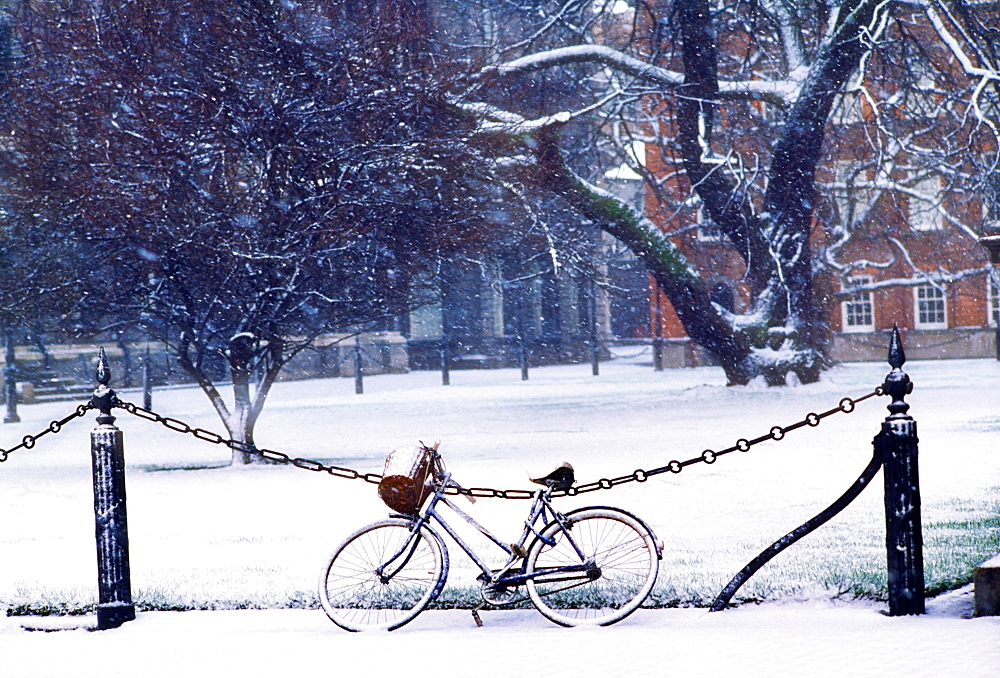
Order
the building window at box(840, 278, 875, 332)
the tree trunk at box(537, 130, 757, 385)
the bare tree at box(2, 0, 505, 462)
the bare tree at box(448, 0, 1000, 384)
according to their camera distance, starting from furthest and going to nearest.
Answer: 1. the building window at box(840, 278, 875, 332)
2. the tree trunk at box(537, 130, 757, 385)
3. the bare tree at box(448, 0, 1000, 384)
4. the bare tree at box(2, 0, 505, 462)

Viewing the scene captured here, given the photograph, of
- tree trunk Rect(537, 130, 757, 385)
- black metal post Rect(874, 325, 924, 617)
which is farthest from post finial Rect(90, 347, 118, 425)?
tree trunk Rect(537, 130, 757, 385)

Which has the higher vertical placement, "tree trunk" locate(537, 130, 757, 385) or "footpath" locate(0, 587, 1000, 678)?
"tree trunk" locate(537, 130, 757, 385)

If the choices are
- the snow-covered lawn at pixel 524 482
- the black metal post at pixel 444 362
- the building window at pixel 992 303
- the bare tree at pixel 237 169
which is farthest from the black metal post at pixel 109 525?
the building window at pixel 992 303

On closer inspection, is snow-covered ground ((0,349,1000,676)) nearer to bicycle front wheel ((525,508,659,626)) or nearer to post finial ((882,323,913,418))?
bicycle front wheel ((525,508,659,626))

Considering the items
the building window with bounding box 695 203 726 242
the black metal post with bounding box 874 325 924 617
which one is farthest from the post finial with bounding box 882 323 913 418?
the building window with bounding box 695 203 726 242

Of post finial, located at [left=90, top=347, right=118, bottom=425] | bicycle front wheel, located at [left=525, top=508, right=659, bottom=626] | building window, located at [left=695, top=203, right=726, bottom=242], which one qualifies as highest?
building window, located at [left=695, top=203, right=726, bottom=242]

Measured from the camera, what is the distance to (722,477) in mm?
10312

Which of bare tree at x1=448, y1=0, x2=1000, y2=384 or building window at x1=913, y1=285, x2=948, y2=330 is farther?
building window at x1=913, y1=285, x2=948, y2=330

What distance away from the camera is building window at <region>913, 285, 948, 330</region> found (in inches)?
941

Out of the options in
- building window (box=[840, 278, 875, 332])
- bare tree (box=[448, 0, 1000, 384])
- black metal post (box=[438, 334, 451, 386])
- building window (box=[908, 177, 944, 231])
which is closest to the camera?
bare tree (box=[448, 0, 1000, 384])

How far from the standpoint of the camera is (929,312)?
89.7 feet

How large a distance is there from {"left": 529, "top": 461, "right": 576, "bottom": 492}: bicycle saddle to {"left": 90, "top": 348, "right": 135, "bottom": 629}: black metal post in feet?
6.66

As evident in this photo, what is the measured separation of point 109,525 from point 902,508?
144 inches

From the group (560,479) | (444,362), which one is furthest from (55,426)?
(444,362)
